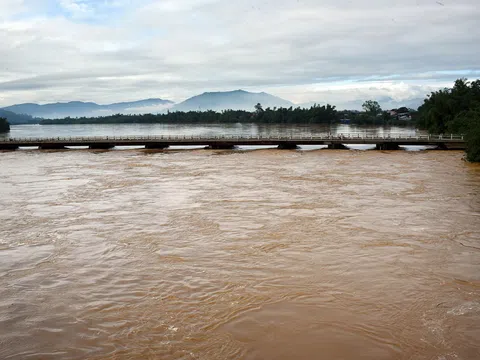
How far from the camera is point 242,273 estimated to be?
14383 millimetres

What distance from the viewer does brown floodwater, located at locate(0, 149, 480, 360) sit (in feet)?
33.8

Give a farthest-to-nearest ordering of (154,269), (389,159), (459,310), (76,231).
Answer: (389,159)
(76,231)
(154,269)
(459,310)

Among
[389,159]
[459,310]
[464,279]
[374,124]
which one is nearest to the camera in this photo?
[459,310]

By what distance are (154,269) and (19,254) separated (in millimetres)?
5536

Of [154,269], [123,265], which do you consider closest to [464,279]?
[154,269]

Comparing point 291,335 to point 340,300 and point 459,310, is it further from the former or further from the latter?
point 459,310

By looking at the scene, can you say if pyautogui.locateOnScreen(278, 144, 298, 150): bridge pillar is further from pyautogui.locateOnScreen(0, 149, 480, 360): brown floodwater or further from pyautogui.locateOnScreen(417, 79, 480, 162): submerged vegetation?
pyautogui.locateOnScreen(0, 149, 480, 360): brown floodwater

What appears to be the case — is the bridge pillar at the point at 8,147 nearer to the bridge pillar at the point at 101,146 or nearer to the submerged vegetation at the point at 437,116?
the bridge pillar at the point at 101,146

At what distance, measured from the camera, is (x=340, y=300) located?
40.3 ft

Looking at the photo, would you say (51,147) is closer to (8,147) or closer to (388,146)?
(8,147)

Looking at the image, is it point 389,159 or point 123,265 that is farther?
point 389,159

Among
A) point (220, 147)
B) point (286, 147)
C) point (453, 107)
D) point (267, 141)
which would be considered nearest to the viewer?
point (267, 141)

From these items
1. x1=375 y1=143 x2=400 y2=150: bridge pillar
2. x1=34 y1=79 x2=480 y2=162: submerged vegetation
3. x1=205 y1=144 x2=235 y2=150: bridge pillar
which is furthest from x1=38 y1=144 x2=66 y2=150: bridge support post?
x1=34 y1=79 x2=480 y2=162: submerged vegetation

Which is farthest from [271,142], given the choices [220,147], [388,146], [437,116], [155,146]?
[437,116]
